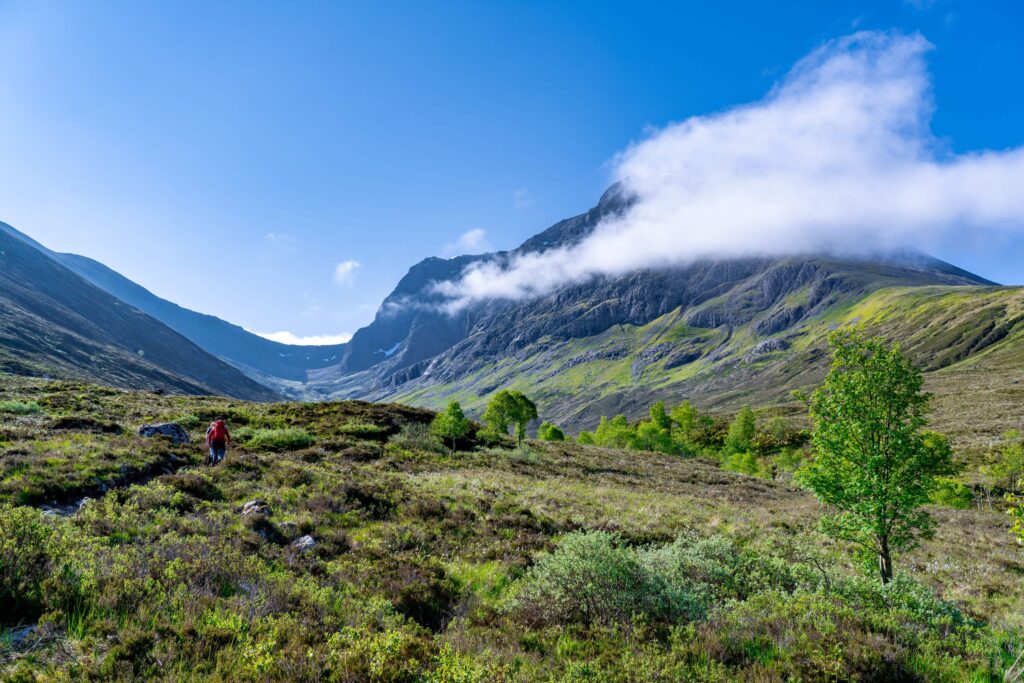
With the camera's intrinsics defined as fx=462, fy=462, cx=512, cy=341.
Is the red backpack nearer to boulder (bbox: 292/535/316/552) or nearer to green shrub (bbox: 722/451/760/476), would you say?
boulder (bbox: 292/535/316/552)

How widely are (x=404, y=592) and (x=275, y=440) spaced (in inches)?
898

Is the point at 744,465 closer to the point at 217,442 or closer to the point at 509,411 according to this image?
the point at 509,411

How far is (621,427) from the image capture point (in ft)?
326

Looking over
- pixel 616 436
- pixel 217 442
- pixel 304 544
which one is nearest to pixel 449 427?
pixel 217 442

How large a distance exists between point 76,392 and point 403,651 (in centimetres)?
4631

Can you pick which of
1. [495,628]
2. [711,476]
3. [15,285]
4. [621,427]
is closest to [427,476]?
[495,628]

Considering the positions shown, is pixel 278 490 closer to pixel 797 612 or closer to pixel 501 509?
pixel 501 509

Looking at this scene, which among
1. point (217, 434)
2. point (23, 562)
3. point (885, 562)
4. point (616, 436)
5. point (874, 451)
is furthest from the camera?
point (616, 436)

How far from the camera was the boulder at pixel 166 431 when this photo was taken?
22223 millimetres

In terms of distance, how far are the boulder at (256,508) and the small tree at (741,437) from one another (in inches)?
3528

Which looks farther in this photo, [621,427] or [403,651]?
[621,427]

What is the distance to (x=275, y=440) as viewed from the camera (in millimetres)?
27562

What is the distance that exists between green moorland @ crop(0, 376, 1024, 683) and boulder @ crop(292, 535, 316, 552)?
4.1 inches

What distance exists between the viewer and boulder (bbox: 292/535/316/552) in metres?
10.2
